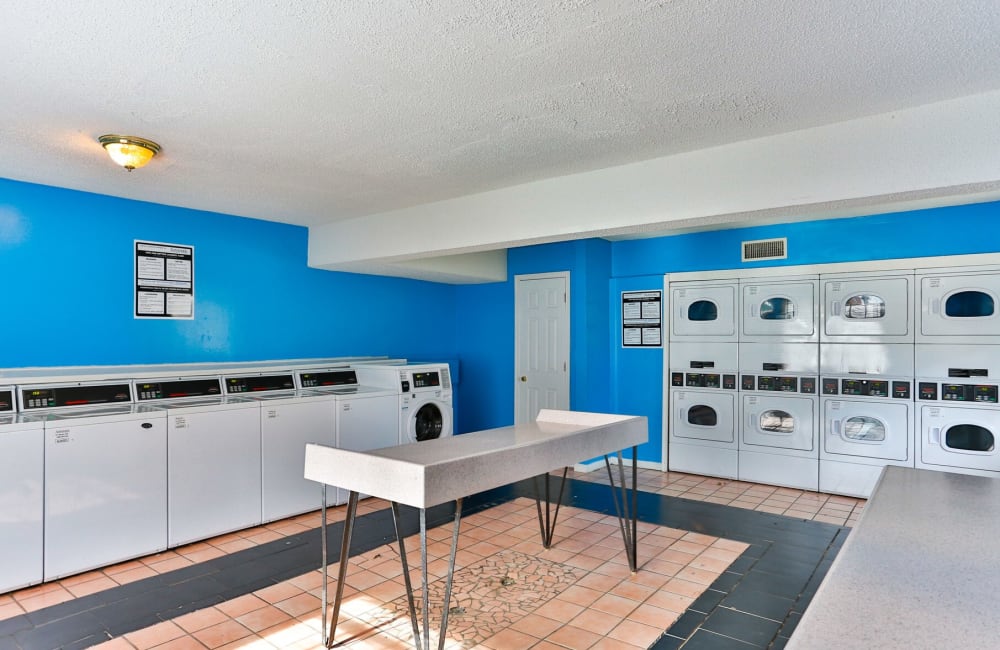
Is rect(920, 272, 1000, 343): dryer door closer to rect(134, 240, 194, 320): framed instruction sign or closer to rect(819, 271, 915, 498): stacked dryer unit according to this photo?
rect(819, 271, 915, 498): stacked dryer unit

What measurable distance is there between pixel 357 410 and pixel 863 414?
4197 millimetres

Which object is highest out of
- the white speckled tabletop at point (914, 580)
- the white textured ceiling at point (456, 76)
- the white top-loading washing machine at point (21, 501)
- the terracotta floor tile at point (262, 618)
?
the white textured ceiling at point (456, 76)

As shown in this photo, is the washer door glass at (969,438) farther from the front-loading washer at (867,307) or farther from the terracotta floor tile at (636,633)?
the terracotta floor tile at (636,633)

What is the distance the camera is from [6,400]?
361 centimetres

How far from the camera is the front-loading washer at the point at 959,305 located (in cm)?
448

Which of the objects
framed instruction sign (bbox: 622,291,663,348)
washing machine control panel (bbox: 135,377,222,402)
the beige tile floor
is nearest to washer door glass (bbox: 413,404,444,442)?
the beige tile floor

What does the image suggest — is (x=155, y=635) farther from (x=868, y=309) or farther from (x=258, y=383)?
(x=868, y=309)

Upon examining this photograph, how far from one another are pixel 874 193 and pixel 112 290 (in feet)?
15.8

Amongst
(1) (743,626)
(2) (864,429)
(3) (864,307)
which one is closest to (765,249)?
(3) (864,307)

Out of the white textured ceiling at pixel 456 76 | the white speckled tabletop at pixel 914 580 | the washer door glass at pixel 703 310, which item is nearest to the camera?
the white speckled tabletop at pixel 914 580

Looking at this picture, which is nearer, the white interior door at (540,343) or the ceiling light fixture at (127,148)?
the ceiling light fixture at (127,148)

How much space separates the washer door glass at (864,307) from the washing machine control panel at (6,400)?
607 centimetres

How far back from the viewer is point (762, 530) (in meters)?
4.23

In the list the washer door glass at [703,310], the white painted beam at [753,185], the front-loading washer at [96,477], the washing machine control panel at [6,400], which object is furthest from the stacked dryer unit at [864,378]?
the washing machine control panel at [6,400]
